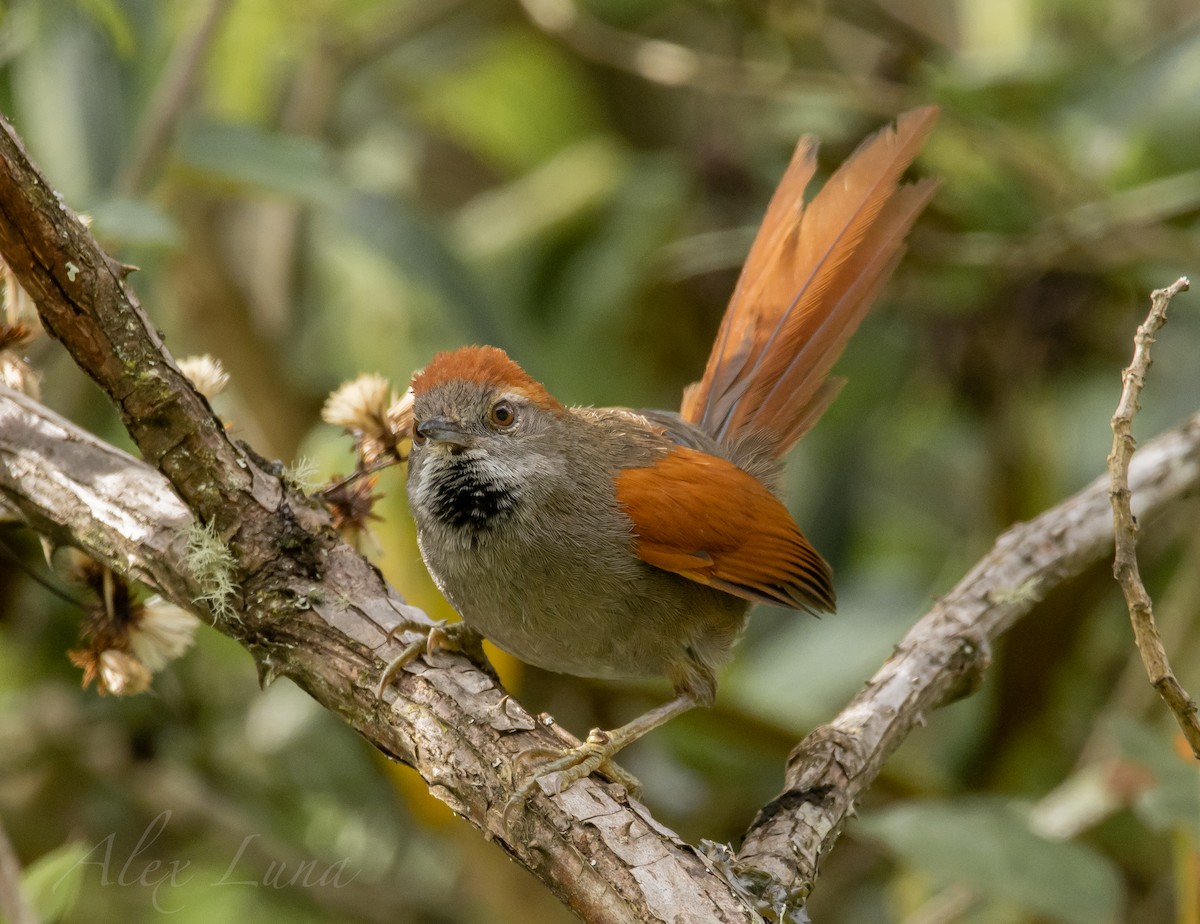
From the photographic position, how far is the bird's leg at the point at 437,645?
230cm

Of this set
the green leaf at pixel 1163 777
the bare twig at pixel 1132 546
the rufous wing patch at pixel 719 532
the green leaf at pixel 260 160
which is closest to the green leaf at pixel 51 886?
the rufous wing patch at pixel 719 532

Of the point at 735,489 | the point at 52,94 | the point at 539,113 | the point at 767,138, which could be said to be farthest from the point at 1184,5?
the point at 52,94

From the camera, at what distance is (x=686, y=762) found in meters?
4.46

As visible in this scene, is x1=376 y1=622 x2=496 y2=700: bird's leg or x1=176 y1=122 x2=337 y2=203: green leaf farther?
x1=176 y1=122 x2=337 y2=203: green leaf

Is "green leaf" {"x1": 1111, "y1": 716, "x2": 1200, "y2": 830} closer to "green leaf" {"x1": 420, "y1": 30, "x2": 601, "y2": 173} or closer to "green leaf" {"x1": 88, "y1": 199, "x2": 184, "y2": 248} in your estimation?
"green leaf" {"x1": 88, "y1": 199, "x2": 184, "y2": 248}

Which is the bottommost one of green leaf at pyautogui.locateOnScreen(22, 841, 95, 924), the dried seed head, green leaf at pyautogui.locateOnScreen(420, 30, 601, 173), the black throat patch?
green leaf at pyautogui.locateOnScreen(22, 841, 95, 924)

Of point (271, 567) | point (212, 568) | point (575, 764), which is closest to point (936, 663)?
point (575, 764)

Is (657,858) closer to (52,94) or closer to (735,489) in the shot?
(735,489)

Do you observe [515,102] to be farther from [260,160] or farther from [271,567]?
[271,567]

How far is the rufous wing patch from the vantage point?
9.51 feet

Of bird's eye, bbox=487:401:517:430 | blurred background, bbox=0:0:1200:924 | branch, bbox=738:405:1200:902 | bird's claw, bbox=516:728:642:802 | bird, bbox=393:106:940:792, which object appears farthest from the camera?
blurred background, bbox=0:0:1200:924

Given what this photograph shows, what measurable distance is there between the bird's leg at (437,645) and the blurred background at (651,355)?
0.68 meters

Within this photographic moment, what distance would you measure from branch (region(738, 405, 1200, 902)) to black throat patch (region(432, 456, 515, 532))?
0.85m

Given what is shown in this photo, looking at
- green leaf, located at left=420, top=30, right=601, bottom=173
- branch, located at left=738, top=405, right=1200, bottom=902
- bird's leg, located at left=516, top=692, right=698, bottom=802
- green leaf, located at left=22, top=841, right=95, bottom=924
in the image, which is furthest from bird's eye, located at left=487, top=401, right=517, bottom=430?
green leaf, located at left=420, top=30, right=601, bottom=173
